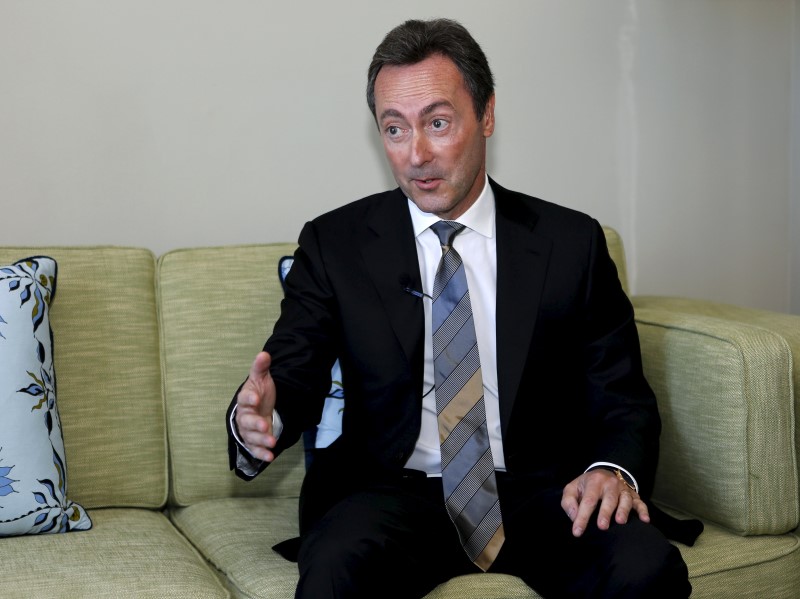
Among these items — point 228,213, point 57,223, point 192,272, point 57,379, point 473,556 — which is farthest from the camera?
point 228,213

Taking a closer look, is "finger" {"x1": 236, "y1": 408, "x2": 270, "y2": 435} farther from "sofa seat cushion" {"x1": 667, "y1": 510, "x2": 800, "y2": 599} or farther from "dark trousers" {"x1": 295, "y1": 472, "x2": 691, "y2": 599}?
"sofa seat cushion" {"x1": 667, "y1": 510, "x2": 800, "y2": 599}

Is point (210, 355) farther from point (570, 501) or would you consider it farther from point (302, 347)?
point (570, 501)

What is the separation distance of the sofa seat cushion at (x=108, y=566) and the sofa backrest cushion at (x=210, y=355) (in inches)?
8.6

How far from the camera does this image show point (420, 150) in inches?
77.4

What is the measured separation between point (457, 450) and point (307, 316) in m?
0.38

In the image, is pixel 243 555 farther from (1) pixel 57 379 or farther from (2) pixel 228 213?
(2) pixel 228 213

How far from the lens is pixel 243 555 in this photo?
1896 mm

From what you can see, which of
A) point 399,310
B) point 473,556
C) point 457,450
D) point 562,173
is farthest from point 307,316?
point 562,173

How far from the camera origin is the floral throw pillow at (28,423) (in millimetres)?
1930

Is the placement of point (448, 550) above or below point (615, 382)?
below

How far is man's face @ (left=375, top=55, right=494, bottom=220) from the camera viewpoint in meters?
1.98

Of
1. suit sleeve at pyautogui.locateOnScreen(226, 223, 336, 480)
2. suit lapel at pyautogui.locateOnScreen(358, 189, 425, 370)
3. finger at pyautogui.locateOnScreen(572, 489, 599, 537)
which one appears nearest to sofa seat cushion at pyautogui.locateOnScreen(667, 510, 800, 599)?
finger at pyautogui.locateOnScreen(572, 489, 599, 537)

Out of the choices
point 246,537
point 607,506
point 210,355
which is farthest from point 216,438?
point 607,506

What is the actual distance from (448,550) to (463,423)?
232 millimetres
